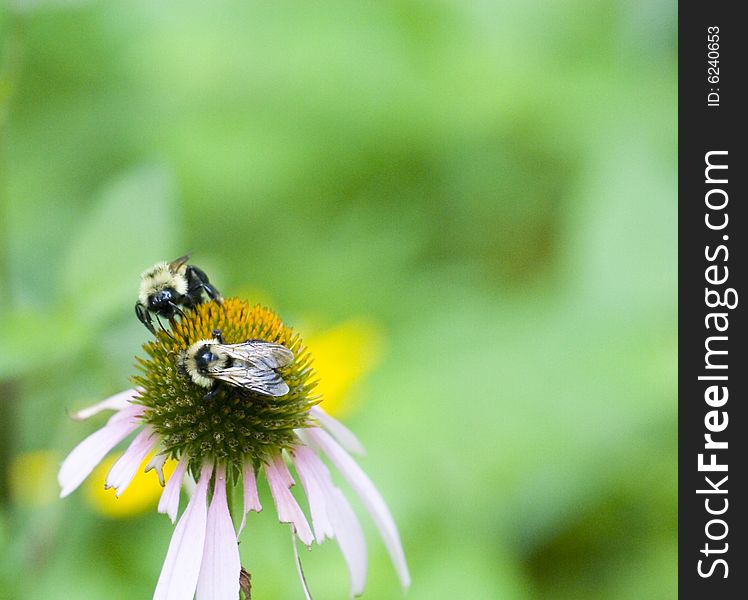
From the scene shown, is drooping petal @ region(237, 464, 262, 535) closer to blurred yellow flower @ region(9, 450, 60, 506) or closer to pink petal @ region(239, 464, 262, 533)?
pink petal @ region(239, 464, 262, 533)

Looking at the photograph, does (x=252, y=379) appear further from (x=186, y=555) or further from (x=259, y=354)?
(x=186, y=555)

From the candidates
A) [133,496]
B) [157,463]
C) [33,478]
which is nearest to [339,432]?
[157,463]

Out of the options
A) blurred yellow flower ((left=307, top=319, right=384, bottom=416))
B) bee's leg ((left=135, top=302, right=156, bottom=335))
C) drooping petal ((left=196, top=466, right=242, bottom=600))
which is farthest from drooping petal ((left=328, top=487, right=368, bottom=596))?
blurred yellow flower ((left=307, top=319, right=384, bottom=416))

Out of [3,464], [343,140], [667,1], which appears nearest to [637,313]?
[343,140]

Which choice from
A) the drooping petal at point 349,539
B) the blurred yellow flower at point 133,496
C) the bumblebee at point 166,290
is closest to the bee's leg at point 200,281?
the bumblebee at point 166,290

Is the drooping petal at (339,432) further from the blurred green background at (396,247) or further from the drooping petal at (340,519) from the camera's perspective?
the blurred green background at (396,247)

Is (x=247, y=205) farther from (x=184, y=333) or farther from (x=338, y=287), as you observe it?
(x=184, y=333)
